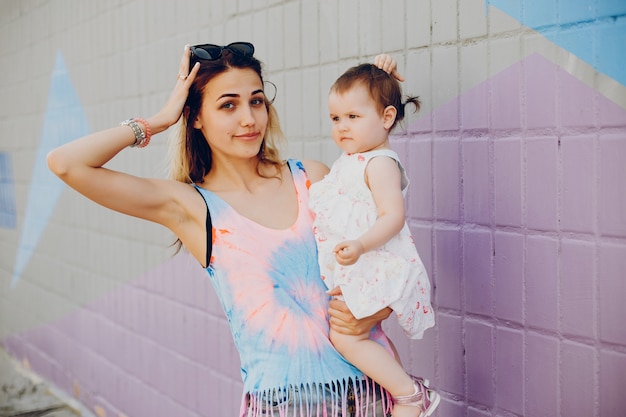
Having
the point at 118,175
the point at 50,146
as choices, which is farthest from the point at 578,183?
the point at 50,146

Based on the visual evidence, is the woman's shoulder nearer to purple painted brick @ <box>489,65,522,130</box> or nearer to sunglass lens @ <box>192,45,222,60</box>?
sunglass lens @ <box>192,45,222,60</box>

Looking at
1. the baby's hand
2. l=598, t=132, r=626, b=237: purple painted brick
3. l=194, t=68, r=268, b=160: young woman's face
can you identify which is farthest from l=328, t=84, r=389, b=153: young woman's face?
l=598, t=132, r=626, b=237: purple painted brick

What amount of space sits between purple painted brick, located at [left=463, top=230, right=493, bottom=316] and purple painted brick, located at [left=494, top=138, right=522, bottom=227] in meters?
0.11

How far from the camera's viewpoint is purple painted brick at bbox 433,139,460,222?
3.01m

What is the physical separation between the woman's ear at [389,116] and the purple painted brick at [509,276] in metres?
0.60

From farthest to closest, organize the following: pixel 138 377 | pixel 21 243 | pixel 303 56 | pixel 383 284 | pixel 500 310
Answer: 1. pixel 21 243
2. pixel 138 377
3. pixel 303 56
4. pixel 500 310
5. pixel 383 284

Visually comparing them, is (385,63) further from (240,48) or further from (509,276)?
(509,276)

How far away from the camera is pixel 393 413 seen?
250 centimetres

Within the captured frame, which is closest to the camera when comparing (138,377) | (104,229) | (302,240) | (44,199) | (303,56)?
(302,240)

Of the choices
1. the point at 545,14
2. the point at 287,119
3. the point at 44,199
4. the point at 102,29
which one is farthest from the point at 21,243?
the point at 545,14

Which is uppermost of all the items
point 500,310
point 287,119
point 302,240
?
point 287,119

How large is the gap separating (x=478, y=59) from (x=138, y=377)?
359 cm

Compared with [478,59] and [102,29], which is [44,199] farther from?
[478,59]

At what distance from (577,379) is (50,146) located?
5.20m
